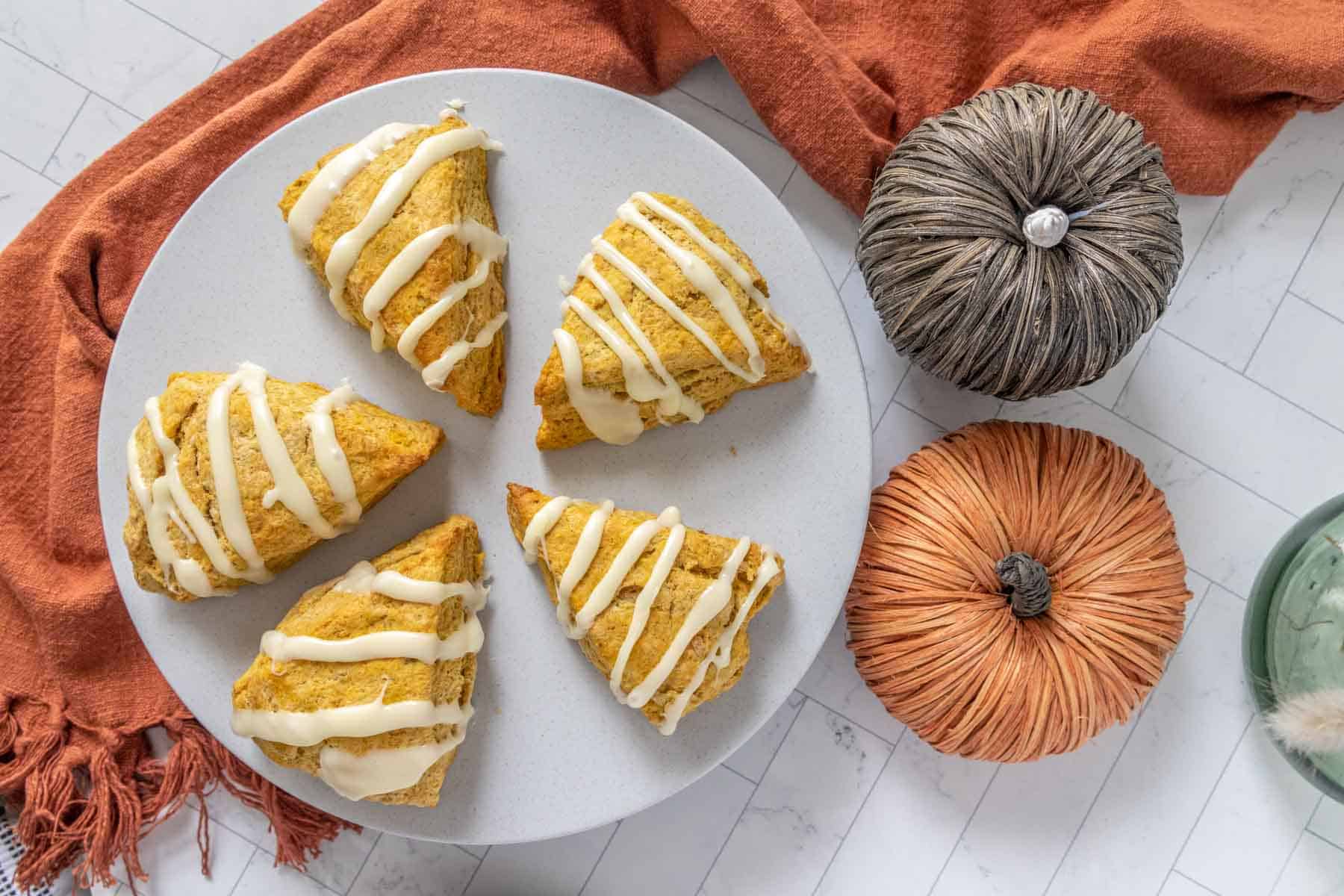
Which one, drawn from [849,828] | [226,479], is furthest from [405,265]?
[849,828]

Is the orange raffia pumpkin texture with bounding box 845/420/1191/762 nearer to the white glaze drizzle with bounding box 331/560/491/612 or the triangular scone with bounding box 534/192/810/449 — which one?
the triangular scone with bounding box 534/192/810/449

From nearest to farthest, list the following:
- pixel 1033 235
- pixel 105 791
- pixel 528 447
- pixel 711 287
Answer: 1. pixel 1033 235
2. pixel 711 287
3. pixel 528 447
4. pixel 105 791

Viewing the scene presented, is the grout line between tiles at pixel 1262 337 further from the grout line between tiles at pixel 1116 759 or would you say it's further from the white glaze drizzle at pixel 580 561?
the white glaze drizzle at pixel 580 561

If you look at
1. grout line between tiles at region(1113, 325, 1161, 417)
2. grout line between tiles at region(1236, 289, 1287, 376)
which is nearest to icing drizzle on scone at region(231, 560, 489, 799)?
grout line between tiles at region(1113, 325, 1161, 417)

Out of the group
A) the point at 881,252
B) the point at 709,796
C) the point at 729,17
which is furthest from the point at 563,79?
the point at 709,796

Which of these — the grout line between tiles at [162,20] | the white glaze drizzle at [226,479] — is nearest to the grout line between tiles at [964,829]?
the white glaze drizzle at [226,479]

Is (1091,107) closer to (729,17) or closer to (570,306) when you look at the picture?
(729,17)

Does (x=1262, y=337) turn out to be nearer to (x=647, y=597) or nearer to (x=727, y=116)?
(x=727, y=116)
